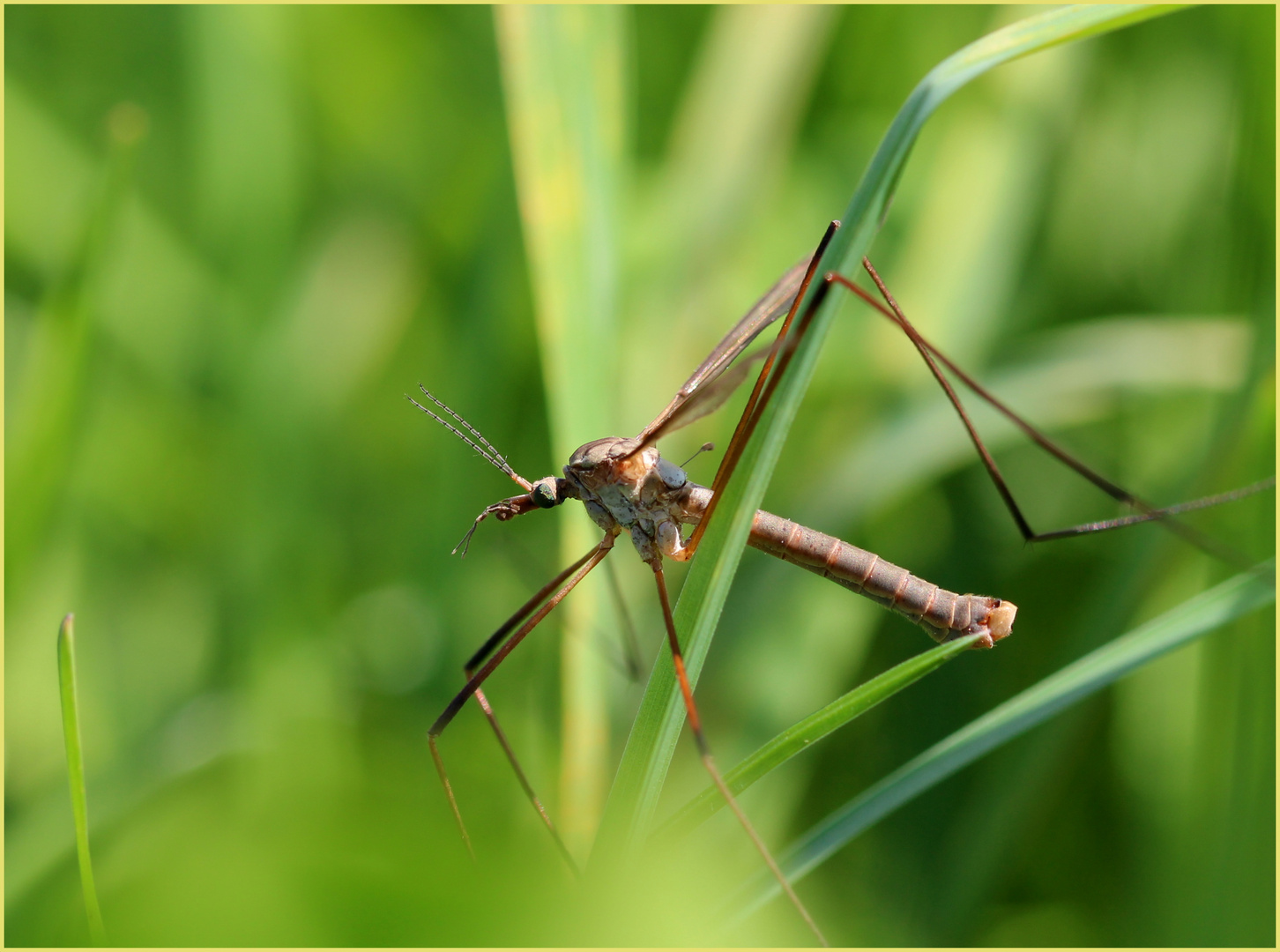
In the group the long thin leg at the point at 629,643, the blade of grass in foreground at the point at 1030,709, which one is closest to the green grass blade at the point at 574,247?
the long thin leg at the point at 629,643

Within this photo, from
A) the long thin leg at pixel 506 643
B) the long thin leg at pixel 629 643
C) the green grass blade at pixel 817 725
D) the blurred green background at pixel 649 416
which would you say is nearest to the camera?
the green grass blade at pixel 817 725

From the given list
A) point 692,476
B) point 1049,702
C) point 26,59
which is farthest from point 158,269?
point 1049,702

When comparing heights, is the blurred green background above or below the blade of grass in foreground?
above

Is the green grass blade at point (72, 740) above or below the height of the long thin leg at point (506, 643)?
above

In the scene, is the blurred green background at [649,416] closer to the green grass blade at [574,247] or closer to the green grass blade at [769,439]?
the green grass blade at [574,247]

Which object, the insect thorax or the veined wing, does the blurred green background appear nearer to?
the insect thorax

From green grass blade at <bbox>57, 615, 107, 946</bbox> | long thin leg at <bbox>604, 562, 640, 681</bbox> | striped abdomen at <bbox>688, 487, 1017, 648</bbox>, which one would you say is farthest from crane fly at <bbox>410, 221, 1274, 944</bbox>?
green grass blade at <bbox>57, 615, 107, 946</bbox>

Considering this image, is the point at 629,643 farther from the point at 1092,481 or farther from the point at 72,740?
the point at 72,740
